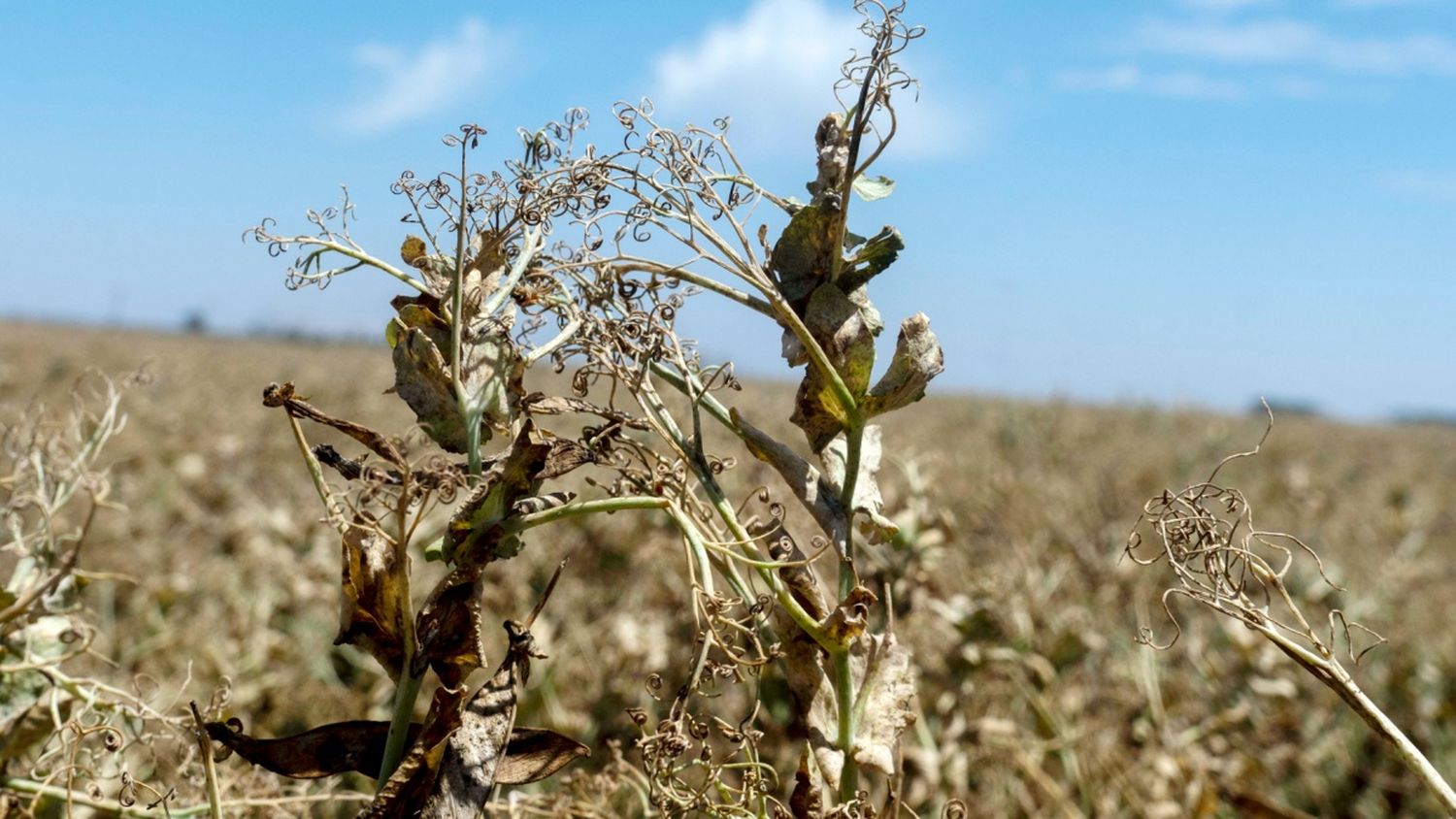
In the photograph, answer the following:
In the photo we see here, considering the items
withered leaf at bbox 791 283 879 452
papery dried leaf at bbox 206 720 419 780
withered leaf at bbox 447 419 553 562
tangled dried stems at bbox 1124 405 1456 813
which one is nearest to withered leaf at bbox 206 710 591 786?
papery dried leaf at bbox 206 720 419 780

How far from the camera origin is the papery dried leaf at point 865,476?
712 millimetres

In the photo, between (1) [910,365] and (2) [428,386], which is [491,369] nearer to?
(2) [428,386]

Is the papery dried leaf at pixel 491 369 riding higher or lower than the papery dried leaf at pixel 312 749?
higher

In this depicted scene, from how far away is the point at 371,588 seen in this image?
67 centimetres

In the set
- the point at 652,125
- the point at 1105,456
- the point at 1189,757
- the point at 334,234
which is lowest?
the point at 1189,757

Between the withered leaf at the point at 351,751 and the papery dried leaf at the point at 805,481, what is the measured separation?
0.58 ft

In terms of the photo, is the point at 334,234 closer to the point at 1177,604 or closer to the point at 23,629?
the point at 23,629

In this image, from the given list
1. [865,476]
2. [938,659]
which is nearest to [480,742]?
[865,476]

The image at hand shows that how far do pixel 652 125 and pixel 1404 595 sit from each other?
3.98m

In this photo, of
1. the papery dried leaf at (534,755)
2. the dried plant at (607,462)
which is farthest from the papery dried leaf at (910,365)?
the papery dried leaf at (534,755)

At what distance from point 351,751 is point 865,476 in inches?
12.5

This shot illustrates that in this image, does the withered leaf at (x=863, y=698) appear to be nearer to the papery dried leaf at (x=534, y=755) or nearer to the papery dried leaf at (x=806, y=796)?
the papery dried leaf at (x=806, y=796)

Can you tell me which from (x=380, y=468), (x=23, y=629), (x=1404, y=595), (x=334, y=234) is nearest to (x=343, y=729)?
(x=380, y=468)

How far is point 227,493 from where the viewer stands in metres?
4.52
